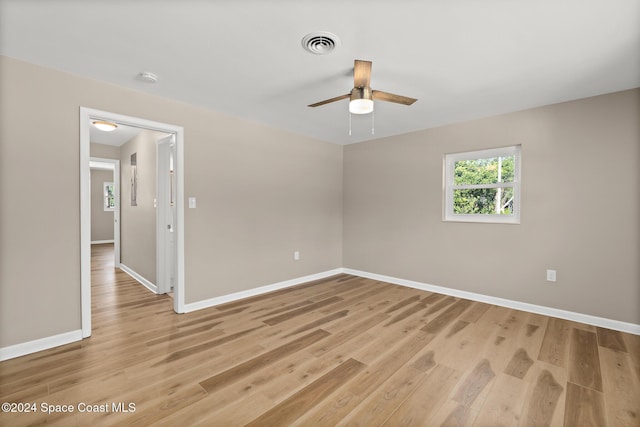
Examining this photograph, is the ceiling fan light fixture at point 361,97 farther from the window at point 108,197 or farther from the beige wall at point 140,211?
the window at point 108,197

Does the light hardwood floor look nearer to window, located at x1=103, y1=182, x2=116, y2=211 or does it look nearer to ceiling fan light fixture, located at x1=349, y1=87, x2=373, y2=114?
ceiling fan light fixture, located at x1=349, y1=87, x2=373, y2=114

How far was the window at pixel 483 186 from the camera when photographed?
361 centimetres

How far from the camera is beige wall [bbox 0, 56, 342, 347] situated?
91.0 inches

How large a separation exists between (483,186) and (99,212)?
427 inches

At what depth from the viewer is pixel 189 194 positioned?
11.1 ft

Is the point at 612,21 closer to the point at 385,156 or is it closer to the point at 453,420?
the point at 453,420

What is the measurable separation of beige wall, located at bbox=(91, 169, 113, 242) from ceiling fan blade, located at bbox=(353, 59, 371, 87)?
1007cm

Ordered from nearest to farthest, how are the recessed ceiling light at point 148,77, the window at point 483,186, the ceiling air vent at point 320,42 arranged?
the ceiling air vent at point 320,42 → the recessed ceiling light at point 148,77 → the window at point 483,186

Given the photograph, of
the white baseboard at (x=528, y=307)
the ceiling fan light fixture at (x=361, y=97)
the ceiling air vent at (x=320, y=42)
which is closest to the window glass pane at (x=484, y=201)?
the white baseboard at (x=528, y=307)

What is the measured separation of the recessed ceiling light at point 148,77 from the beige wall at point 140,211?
1.53 metres

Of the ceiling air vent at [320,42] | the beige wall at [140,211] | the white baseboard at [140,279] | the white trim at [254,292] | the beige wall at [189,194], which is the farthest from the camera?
the beige wall at [140,211]

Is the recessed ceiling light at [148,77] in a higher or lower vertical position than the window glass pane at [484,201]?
higher

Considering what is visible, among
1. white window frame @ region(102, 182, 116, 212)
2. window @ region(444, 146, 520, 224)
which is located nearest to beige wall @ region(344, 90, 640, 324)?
window @ region(444, 146, 520, 224)

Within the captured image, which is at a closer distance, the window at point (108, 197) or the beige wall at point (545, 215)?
the beige wall at point (545, 215)
